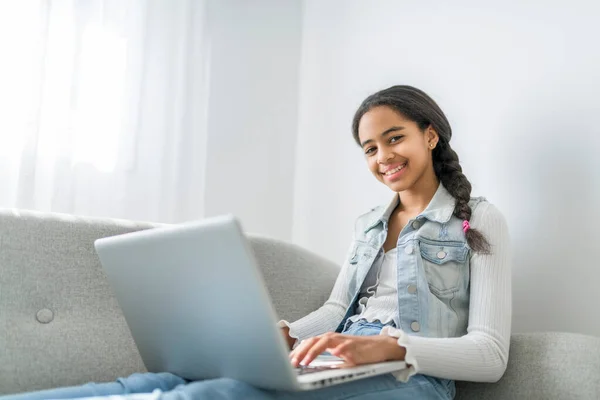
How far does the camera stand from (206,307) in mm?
875

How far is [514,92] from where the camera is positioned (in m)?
1.52

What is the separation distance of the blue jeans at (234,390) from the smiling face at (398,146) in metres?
0.44

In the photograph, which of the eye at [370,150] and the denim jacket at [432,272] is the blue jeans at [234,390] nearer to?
the denim jacket at [432,272]

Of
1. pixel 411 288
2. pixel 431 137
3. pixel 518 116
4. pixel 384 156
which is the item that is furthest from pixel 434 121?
pixel 411 288

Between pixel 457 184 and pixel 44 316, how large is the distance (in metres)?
0.84

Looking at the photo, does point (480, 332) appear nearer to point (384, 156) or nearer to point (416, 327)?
point (416, 327)

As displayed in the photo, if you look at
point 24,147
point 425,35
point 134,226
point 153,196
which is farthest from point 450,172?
point 24,147

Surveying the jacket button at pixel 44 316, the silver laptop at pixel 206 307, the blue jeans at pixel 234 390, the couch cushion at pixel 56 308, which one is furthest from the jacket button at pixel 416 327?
the jacket button at pixel 44 316

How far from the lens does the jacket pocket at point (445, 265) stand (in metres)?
1.25

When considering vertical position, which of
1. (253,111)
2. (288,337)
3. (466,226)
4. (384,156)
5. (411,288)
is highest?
(253,111)

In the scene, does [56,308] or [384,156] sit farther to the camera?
[384,156]

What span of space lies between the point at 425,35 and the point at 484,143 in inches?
14.4

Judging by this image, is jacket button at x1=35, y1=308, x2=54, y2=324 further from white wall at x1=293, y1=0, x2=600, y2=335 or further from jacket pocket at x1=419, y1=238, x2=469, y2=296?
white wall at x1=293, y1=0, x2=600, y2=335

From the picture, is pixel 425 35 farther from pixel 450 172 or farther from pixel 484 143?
pixel 450 172
